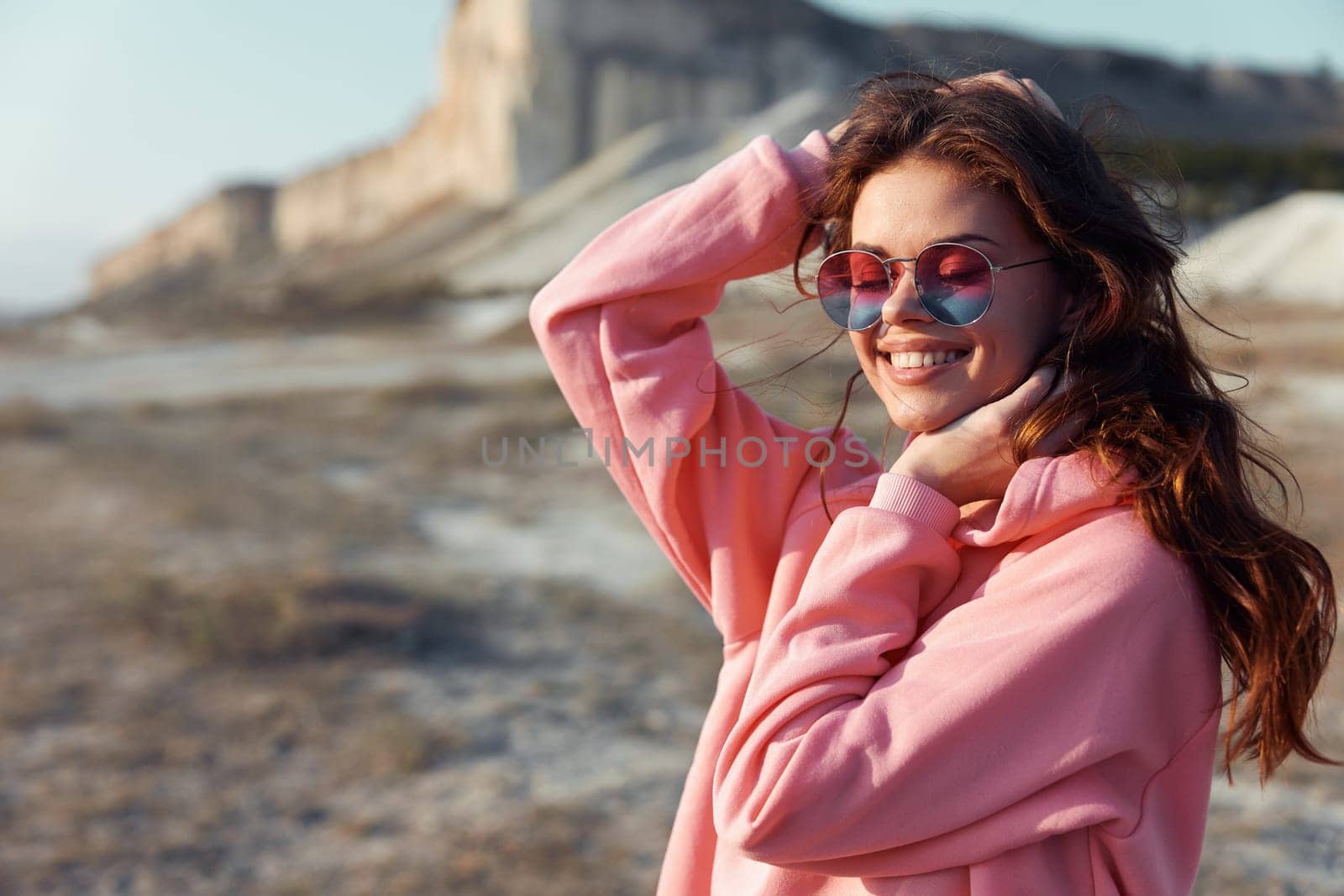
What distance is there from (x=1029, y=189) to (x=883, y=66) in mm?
366

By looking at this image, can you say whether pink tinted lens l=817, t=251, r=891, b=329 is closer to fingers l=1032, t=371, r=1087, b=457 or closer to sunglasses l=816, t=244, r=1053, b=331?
sunglasses l=816, t=244, r=1053, b=331

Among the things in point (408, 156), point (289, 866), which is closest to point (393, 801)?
point (289, 866)

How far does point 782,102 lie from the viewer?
31.6 meters

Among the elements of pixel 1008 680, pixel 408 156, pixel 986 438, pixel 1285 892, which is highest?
pixel 986 438

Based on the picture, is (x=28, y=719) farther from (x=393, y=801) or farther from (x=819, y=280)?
(x=819, y=280)

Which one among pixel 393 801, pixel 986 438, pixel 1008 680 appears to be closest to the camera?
pixel 1008 680

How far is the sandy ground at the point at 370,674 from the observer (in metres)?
3.36

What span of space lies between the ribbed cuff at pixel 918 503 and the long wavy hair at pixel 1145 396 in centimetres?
9

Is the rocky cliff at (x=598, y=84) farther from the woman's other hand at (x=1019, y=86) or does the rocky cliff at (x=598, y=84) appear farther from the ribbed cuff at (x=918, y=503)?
the ribbed cuff at (x=918, y=503)

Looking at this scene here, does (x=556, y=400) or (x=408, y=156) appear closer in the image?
(x=556, y=400)

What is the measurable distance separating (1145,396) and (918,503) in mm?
241

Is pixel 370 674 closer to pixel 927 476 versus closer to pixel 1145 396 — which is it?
pixel 927 476

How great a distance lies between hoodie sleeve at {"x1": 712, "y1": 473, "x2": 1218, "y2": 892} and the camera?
3.15ft

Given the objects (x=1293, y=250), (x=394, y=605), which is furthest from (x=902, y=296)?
(x=1293, y=250)
